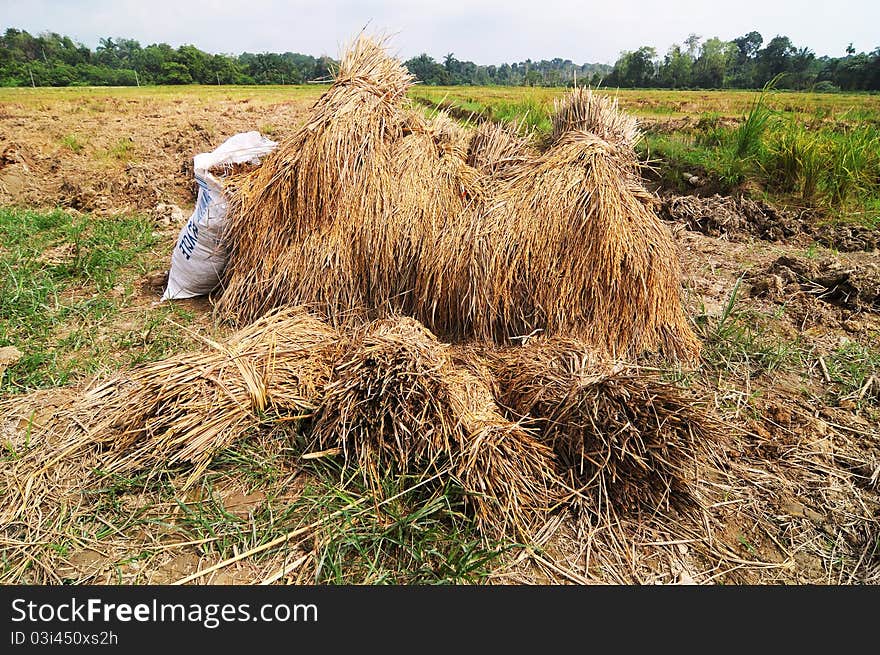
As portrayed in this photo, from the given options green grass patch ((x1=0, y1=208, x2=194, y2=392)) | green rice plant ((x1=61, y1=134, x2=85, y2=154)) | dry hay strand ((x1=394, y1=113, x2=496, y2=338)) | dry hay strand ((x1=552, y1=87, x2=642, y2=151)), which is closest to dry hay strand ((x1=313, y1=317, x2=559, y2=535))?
dry hay strand ((x1=394, y1=113, x2=496, y2=338))

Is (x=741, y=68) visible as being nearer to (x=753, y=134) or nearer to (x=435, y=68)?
(x=435, y=68)

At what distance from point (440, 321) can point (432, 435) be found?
1.18 metres

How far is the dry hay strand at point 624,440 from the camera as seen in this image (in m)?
1.94

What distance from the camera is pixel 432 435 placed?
78.0 inches

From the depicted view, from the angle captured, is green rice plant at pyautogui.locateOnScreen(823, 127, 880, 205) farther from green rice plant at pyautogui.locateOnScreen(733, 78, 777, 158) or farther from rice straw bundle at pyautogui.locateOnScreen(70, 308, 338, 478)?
rice straw bundle at pyautogui.locateOnScreen(70, 308, 338, 478)

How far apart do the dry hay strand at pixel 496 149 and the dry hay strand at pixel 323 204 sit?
0.55 m

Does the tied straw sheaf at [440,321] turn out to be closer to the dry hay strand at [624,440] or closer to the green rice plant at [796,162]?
the dry hay strand at [624,440]

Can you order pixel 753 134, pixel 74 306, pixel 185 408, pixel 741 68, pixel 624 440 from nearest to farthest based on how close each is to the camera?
pixel 624 440
pixel 185 408
pixel 74 306
pixel 753 134
pixel 741 68

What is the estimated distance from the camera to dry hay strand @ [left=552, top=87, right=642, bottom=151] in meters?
3.09

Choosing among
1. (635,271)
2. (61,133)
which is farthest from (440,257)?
(61,133)

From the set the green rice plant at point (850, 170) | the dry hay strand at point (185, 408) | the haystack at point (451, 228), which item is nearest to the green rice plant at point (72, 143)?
→ the haystack at point (451, 228)

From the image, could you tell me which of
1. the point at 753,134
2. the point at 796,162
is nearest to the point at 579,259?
the point at 796,162

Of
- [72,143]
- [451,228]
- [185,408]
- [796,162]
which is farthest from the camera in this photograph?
[72,143]

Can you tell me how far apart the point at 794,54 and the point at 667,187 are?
269 ft
